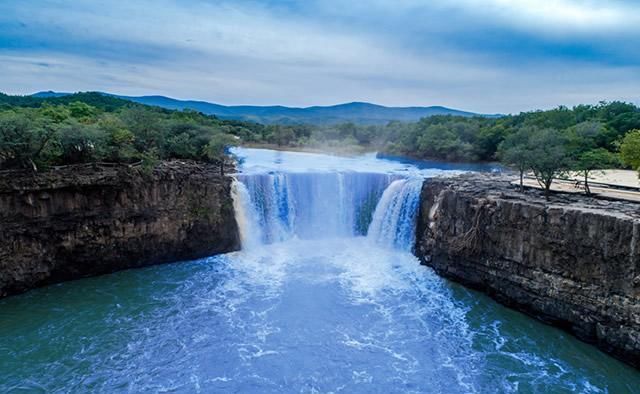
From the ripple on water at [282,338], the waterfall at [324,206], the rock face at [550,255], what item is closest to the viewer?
the ripple on water at [282,338]

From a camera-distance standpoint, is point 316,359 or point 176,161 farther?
point 176,161

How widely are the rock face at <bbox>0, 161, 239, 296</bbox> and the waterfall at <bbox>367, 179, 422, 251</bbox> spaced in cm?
811

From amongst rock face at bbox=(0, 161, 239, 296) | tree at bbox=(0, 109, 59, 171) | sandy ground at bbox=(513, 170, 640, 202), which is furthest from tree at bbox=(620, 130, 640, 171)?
tree at bbox=(0, 109, 59, 171)

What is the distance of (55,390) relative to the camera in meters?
11.8

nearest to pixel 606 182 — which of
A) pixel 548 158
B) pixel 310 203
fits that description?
pixel 548 158

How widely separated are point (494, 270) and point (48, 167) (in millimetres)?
19390

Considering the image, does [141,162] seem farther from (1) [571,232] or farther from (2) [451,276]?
(1) [571,232]

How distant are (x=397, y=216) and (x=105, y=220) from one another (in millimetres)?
14771

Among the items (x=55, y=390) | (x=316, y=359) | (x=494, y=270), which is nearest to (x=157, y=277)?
(x=55, y=390)

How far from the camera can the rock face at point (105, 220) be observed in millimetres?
17078

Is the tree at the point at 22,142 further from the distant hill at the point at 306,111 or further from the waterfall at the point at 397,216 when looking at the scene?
the distant hill at the point at 306,111

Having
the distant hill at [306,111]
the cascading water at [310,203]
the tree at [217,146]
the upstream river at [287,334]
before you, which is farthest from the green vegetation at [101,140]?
the distant hill at [306,111]

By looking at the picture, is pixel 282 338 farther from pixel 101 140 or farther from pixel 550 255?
pixel 101 140

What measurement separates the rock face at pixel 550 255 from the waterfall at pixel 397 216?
186cm
